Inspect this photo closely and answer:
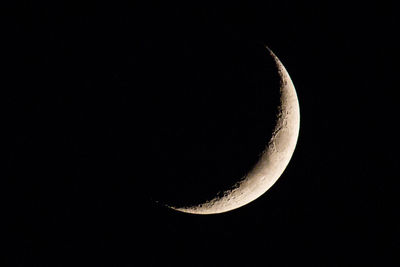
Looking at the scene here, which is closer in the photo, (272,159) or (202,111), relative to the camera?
(202,111)

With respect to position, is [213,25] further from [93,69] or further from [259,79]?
[93,69]

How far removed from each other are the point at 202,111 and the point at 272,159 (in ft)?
1.63

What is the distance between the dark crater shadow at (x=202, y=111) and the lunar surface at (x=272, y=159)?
98mm

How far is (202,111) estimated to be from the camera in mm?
1440

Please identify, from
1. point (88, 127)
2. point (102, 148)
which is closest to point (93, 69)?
point (88, 127)

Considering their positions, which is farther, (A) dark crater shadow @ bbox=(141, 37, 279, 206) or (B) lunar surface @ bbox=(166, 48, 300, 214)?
(B) lunar surface @ bbox=(166, 48, 300, 214)

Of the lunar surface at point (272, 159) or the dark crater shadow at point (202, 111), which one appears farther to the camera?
the lunar surface at point (272, 159)

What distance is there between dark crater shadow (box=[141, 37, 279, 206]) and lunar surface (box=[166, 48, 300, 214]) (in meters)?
0.10

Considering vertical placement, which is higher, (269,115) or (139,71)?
(139,71)

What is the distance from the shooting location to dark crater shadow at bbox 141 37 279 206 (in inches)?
56.3

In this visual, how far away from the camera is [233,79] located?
1466 mm

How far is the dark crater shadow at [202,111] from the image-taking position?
143cm

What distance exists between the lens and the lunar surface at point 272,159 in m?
1.64

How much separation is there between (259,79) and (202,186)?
578mm
